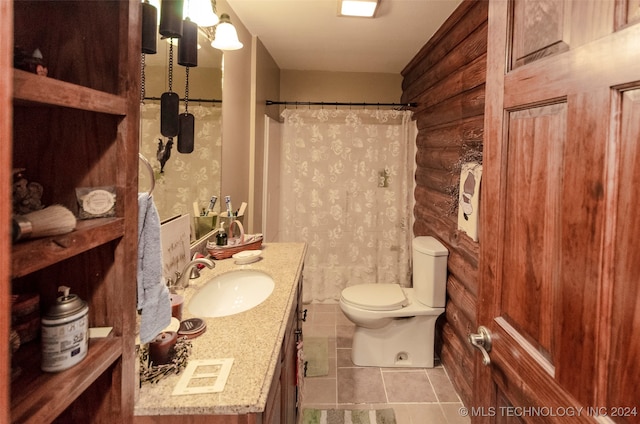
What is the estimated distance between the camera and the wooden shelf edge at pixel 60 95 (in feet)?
1.53

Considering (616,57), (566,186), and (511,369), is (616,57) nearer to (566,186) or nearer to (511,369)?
(566,186)

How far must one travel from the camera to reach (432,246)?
2.62 metres

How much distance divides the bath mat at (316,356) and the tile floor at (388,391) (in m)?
0.04

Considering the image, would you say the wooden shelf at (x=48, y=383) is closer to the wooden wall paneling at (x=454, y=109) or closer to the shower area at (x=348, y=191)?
the wooden wall paneling at (x=454, y=109)

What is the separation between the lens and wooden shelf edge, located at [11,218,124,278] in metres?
0.48

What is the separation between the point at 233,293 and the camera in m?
1.74

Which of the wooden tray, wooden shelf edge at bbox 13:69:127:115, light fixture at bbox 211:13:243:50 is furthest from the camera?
the wooden tray

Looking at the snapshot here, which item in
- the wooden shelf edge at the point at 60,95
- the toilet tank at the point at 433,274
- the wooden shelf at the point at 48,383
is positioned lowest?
the toilet tank at the point at 433,274

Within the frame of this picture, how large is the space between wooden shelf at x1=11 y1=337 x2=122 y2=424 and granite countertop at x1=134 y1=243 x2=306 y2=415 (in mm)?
214

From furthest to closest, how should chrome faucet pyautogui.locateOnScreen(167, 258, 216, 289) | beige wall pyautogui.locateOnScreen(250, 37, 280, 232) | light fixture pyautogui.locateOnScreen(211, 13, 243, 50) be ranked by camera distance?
beige wall pyautogui.locateOnScreen(250, 37, 280, 232) < light fixture pyautogui.locateOnScreen(211, 13, 243, 50) < chrome faucet pyautogui.locateOnScreen(167, 258, 216, 289)

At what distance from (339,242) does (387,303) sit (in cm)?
116

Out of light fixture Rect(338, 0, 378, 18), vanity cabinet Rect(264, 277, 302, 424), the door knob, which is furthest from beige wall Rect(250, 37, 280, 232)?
the door knob

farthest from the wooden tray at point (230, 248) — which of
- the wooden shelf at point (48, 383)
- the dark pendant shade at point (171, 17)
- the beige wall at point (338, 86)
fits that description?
the beige wall at point (338, 86)

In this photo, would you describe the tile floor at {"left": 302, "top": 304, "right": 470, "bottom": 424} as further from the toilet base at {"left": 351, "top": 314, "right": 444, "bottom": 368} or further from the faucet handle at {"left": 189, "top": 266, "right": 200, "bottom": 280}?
the faucet handle at {"left": 189, "top": 266, "right": 200, "bottom": 280}
